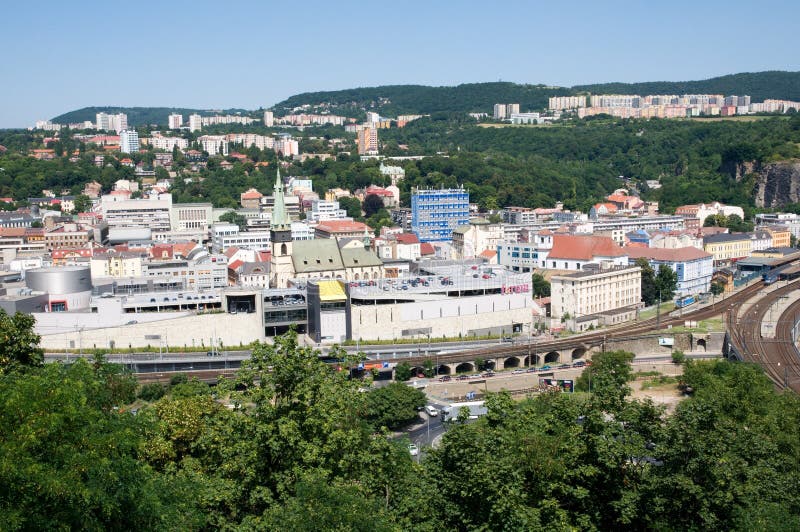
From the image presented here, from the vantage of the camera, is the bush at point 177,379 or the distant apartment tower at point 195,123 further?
the distant apartment tower at point 195,123

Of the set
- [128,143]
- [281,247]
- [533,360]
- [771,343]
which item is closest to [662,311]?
[771,343]

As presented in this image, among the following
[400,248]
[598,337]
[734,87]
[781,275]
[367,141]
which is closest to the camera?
[598,337]

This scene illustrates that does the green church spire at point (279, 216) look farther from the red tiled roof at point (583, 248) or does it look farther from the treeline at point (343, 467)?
the treeline at point (343, 467)

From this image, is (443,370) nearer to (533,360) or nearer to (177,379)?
(533,360)

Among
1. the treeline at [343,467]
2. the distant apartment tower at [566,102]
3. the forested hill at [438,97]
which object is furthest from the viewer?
the forested hill at [438,97]

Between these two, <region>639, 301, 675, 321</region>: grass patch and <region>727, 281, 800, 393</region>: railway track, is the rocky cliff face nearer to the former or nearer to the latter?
<region>727, 281, 800, 393</region>: railway track

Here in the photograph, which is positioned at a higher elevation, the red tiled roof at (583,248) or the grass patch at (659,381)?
the red tiled roof at (583,248)

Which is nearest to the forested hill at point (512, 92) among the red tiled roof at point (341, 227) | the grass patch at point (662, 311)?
the red tiled roof at point (341, 227)
